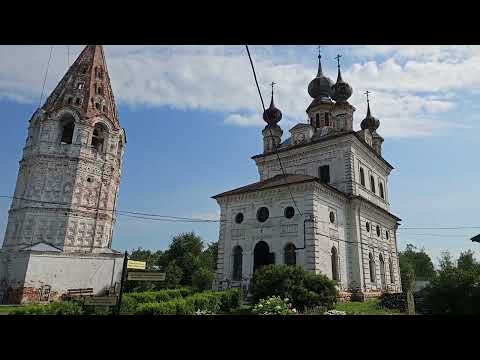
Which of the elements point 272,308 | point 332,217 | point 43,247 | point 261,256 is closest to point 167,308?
point 272,308

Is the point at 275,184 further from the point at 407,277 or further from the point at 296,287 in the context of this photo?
the point at 407,277

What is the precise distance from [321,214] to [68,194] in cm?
2377

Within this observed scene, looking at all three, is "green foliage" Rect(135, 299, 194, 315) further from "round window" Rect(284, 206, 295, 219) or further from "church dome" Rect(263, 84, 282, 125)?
"church dome" Rect(263, 84, 282, 125)

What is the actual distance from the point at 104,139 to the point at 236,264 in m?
21.6

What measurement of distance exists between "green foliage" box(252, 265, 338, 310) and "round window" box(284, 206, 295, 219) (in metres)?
5.83

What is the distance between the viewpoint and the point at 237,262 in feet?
83.8

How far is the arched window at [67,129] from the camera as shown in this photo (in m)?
36.0

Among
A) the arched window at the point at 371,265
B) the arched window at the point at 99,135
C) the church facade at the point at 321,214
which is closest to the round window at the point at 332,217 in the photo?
the church facade at the point at 321,214

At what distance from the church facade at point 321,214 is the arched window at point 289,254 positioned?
0.07 m

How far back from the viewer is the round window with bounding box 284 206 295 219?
78.4ft

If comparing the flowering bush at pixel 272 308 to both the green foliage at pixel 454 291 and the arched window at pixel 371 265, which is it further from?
the arched window at pixel 371 265
